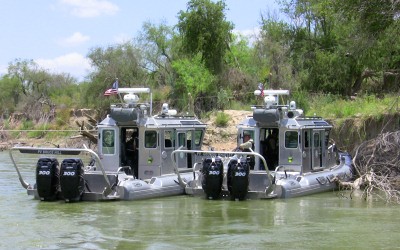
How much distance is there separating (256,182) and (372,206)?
110 inches

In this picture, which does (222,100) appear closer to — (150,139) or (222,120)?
(222,120)

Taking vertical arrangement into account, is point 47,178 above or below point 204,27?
below

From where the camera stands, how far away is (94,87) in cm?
4662

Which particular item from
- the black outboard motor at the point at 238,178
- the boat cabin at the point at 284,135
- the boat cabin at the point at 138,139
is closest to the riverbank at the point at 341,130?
the boat cabin at the point at 284,135

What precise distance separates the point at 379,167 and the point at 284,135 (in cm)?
306

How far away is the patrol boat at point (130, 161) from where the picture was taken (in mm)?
16516

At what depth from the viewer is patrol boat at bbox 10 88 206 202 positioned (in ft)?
54.2

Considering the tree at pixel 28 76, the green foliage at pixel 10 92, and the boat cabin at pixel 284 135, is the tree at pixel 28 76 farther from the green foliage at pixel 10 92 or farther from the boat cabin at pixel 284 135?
the boat cabin at pixel 284 135

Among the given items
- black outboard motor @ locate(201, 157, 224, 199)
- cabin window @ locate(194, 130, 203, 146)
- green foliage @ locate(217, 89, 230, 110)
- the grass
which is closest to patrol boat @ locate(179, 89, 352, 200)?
black outboard motor @ locate(201, 157, 224, 199)

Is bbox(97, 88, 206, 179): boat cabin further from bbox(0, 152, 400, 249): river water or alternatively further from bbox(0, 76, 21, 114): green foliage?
bbox(0, 76, 21, 114): green foliage

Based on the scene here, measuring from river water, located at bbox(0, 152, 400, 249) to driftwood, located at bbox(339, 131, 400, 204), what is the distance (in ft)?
2.38

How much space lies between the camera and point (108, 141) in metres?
18.5

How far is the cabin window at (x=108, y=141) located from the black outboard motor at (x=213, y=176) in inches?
108

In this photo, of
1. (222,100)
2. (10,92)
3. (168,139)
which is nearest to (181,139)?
(168,139)
